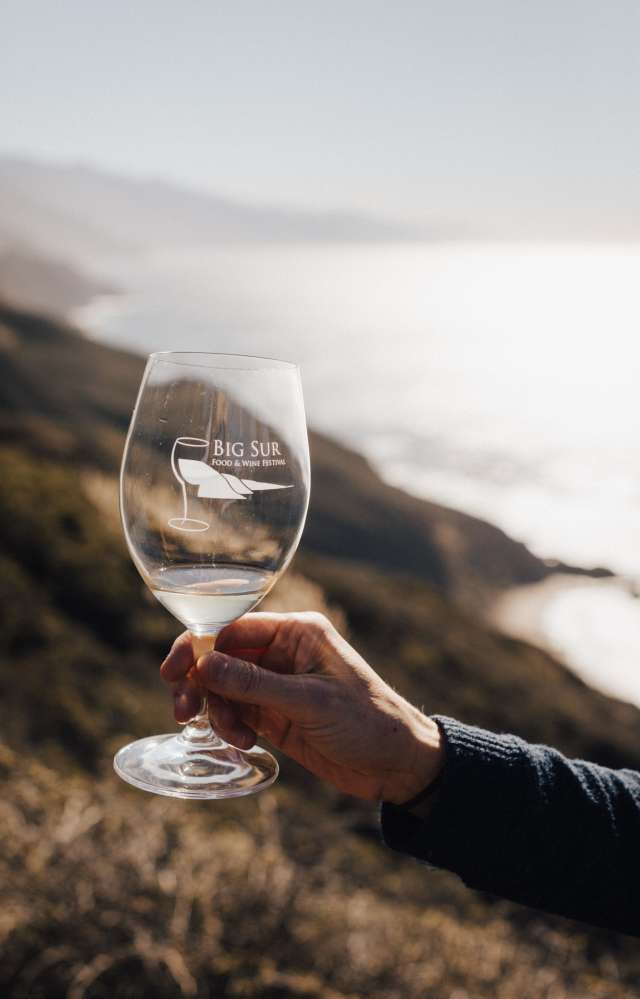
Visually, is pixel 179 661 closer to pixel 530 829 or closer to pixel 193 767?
pixel 193 767

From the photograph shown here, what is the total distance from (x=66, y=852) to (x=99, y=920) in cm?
21

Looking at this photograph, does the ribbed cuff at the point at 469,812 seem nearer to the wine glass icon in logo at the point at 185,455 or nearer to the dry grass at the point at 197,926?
the wine glass icon in logo at the point at 185,455

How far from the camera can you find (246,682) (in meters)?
1.56

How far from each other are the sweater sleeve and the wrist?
2 cm

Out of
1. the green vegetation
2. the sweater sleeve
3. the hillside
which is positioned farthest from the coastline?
the sweater sleeve

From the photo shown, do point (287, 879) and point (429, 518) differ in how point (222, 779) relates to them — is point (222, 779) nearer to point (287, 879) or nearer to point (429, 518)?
point (287, 879)

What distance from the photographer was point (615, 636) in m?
8.12

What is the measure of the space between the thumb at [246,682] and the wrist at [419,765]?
281 mm

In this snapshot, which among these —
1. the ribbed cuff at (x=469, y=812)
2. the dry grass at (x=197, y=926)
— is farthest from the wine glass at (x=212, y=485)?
the dry grass at (x=197, y=926)

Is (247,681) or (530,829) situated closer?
(247,681)

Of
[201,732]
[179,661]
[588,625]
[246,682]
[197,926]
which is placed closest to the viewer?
[246,682]

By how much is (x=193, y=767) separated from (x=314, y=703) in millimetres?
234

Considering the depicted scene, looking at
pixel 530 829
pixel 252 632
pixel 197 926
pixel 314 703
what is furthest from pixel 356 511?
pixel 314 703

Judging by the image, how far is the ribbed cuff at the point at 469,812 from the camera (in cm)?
174
